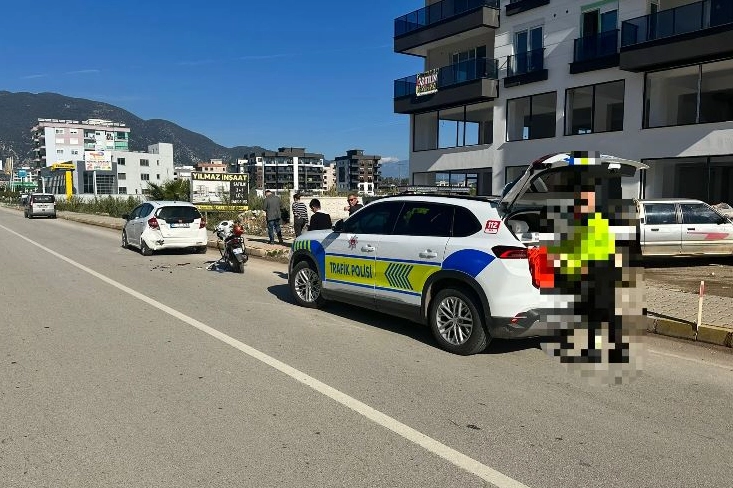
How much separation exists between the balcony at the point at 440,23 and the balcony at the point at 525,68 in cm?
→ 217

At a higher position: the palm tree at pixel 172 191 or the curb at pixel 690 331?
the palm tree at pixel 172 191

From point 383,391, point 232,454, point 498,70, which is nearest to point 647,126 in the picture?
point 498,70

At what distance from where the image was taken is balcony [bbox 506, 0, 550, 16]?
967 inches

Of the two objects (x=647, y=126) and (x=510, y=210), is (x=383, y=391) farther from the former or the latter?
(x=647, y=126)

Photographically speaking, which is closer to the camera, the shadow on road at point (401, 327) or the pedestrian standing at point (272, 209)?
the shadow on road at point (401, 327)

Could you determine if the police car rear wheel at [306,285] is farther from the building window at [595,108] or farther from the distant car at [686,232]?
the building window at [595,108]

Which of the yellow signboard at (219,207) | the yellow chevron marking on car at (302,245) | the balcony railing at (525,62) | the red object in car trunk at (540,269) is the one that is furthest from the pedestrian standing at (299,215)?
the balcony railing at (525,62)

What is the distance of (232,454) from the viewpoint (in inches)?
147

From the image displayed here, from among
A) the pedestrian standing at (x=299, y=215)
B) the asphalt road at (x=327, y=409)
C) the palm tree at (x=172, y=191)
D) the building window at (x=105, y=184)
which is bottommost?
the asphalt road at (x=327, y=409)

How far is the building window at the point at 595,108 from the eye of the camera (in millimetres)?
23609

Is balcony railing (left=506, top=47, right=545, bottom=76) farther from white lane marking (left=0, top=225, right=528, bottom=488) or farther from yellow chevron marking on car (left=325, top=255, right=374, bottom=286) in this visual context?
white lane marking (left=0, top=225, right=528, bottom=488)

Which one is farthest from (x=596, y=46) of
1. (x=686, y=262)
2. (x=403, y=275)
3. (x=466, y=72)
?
(x=403, y=275)

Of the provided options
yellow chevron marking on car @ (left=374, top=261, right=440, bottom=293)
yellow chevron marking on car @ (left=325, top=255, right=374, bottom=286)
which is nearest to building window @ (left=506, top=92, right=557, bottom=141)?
yellow chevron marking on car @ (left=325, top=255, right=374, bottom=286)

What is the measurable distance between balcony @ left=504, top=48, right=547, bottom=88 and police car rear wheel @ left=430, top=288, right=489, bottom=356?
2116 cm
